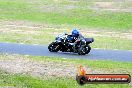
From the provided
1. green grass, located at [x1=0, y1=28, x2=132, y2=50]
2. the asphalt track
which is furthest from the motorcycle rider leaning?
green grass, located at [x1=0, y1=28, x2=132, y2=50]

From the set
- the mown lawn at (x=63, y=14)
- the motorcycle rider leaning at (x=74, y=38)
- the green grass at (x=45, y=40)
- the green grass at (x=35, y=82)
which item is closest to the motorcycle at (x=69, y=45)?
the motorcycle rider leaning at (x=74, y=38)

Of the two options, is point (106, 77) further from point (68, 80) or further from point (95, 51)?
point (95, 51)

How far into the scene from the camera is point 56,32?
3406cm

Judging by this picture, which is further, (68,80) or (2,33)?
(2,33)

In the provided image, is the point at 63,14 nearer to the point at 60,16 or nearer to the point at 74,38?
the point at 60,16

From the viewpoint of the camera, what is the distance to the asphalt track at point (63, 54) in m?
21.7

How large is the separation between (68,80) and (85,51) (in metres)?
9.49

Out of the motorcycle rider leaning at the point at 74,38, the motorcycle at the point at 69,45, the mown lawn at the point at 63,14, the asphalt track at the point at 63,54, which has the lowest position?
the mown lawn at the point at 63,14

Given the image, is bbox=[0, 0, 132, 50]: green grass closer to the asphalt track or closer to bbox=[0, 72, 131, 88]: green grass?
the asphalt track

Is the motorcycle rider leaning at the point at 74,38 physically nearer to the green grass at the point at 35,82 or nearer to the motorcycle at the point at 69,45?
the motorcycle at the point at 69,45

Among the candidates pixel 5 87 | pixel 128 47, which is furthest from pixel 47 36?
pixel 5 87

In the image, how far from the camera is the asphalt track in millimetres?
21688

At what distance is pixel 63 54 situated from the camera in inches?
890

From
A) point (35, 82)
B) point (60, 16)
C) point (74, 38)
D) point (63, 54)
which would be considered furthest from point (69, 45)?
point (60, 16)
